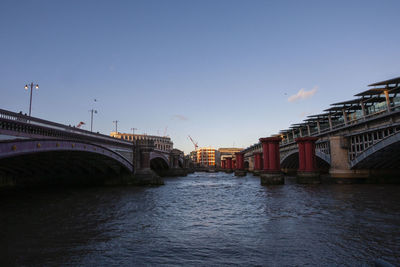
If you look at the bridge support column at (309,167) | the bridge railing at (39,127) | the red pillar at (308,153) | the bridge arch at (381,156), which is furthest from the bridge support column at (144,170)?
the bridge arch at (381,156)

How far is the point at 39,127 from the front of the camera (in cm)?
2097

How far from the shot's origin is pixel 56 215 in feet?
48.7

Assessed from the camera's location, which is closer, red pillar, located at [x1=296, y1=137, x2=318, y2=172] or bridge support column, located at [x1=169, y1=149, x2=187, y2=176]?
red pillar, located at [x1=296, y1=137, x2=318, y2=172]

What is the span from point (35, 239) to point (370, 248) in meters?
11.8

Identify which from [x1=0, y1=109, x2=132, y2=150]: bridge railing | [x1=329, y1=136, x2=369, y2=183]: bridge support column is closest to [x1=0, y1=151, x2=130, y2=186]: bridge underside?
[x1=0, y1=109, x2=132, y2=150]: bridge railing

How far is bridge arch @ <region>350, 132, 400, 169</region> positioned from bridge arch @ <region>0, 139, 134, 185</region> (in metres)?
30.8

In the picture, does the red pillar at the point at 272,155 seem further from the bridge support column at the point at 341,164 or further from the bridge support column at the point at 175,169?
the bridge support column at the point at 175,169

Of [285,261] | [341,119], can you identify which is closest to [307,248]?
[285,261]

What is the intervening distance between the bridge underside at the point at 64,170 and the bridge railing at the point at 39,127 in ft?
6.28

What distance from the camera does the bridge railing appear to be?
57.4ft

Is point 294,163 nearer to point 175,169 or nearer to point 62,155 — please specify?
point 175,169

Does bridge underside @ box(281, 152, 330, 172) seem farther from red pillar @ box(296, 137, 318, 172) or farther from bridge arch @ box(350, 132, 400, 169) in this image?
bridge arch @ box(350, 132, 400, 169)

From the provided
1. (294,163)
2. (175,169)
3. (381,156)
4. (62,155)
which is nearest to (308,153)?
(381,156)

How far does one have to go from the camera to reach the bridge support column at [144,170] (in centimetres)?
3869
